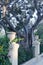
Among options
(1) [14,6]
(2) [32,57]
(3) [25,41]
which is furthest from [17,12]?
(2) [32,57]

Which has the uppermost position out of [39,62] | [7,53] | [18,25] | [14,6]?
[14,6]

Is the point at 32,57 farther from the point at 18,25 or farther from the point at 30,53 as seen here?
the point at 18,25

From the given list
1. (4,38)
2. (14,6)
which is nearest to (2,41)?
(4,38)

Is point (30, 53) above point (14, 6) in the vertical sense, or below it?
below

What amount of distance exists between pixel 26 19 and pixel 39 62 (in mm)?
2703

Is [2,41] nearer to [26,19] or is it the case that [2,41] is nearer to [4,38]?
[4,38]

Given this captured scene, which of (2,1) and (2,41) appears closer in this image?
(2,41)

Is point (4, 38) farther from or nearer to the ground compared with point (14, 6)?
nearer to the ground

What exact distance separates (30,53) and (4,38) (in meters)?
4.76

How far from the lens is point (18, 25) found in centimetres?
1405

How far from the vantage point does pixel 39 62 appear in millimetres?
12422

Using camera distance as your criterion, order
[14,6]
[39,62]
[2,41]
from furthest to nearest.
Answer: [14,6]
[39,62]
[2,41]

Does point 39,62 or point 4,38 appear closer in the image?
point 4,38

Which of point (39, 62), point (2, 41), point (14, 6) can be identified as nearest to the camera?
point (2, 41)
